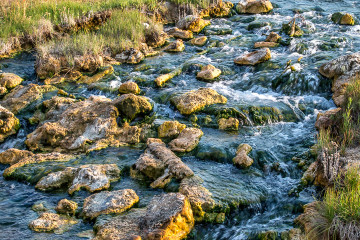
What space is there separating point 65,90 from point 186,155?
15.6ft

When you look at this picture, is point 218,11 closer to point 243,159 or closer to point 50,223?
point 243,159

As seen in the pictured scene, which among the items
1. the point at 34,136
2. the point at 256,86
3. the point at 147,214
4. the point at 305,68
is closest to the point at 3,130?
the point at 34,136

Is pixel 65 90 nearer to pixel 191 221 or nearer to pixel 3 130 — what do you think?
pixel 3 130

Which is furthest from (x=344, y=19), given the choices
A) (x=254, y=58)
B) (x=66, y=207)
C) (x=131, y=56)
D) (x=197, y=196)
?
(x=66, y=207)

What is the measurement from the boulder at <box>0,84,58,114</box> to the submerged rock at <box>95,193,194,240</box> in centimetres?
534

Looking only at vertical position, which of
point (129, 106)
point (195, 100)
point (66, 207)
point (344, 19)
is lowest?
point (66, 207)

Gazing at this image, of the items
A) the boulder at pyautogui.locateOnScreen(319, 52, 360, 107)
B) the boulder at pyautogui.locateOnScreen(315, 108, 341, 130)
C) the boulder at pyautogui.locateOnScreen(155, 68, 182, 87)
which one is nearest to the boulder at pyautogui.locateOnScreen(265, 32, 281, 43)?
the boulder at pyautogui.locateOnScreen(319, 52, 360, 107)

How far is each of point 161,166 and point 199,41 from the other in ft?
26.3

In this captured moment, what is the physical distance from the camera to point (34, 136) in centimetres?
777

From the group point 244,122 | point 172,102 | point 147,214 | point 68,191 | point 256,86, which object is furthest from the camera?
point 256,86

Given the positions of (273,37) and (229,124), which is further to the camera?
(273,37)

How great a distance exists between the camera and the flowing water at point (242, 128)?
5.49 meters

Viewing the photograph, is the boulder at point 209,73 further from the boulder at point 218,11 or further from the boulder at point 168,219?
the boulder at point 218,11

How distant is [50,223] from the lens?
5027 millimetres
